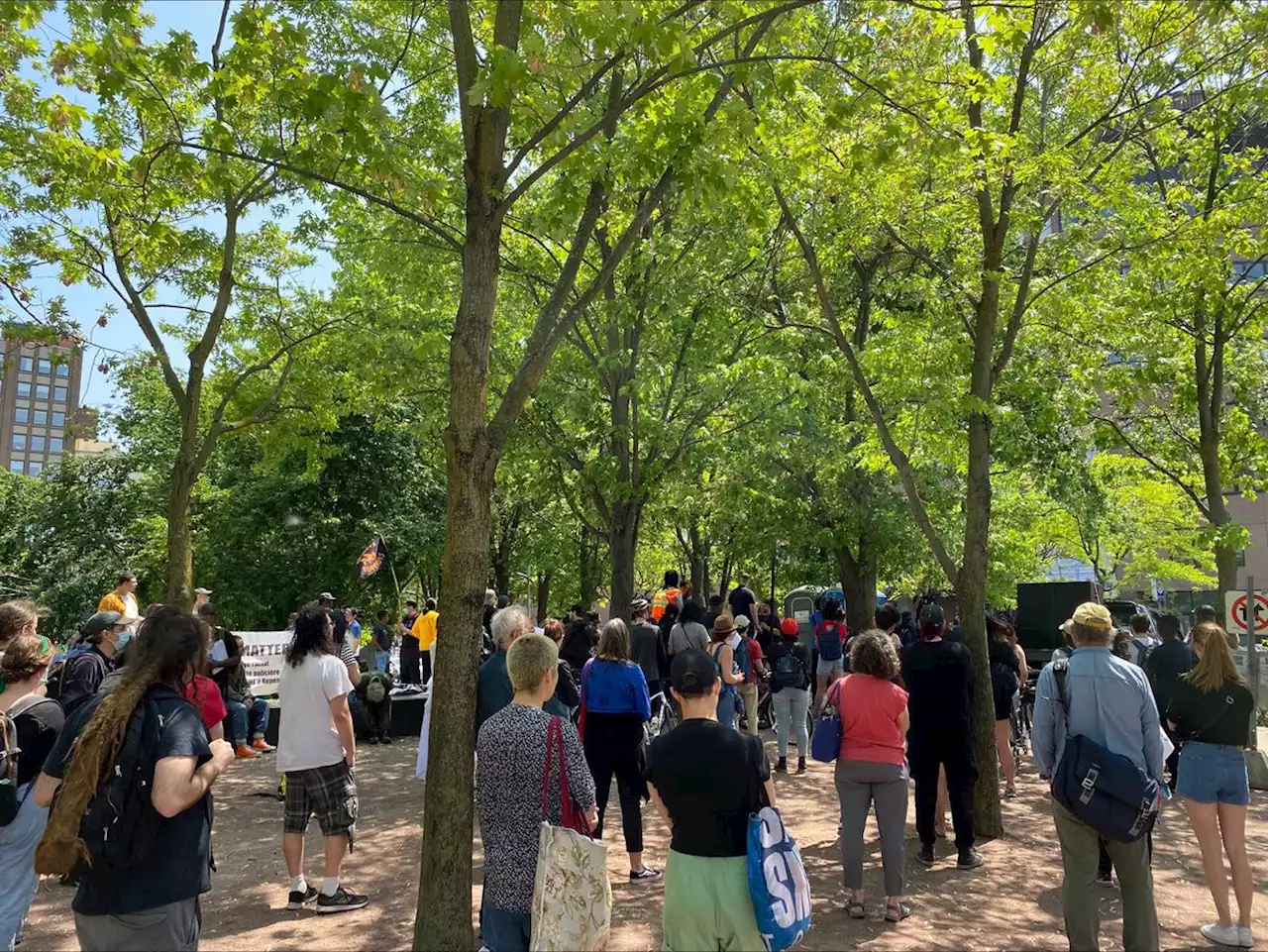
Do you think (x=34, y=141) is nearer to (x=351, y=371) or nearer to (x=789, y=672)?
(x=351, y=371)

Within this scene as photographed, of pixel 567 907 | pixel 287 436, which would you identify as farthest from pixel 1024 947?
pixel 287 436

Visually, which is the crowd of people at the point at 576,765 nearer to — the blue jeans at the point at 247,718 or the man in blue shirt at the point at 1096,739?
the man in blue shirt at the point at 1096,739

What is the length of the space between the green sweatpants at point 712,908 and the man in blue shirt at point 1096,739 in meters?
2.00

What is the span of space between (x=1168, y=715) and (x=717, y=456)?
900 cm

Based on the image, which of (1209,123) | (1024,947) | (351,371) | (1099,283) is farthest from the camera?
(351,371)

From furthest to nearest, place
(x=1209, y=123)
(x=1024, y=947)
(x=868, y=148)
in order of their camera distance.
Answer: (x=1209, y=123) → (x=868, y=148) → (x=1024, y=947)

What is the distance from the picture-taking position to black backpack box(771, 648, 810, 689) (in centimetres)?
1029

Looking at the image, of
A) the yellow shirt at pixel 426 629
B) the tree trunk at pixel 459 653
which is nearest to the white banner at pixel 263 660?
the yellow shirt at pixel 426 629

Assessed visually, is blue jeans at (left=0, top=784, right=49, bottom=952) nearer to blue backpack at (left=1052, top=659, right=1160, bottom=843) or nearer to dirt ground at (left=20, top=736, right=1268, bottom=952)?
dirt ground at (left=20, top=736, right=1268, bottom=952)

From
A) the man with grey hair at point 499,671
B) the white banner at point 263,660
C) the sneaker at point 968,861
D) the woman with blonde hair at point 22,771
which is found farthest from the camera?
the white banner at point 263,660

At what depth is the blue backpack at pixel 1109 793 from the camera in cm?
438

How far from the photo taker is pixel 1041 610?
20406 millimetres

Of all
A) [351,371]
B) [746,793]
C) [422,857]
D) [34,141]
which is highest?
[34,141]

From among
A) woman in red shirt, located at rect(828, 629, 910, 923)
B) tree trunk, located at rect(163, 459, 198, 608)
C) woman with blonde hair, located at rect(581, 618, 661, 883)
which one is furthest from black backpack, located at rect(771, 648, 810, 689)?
tree trunk, located at rect(163, 459, 198, 608)
